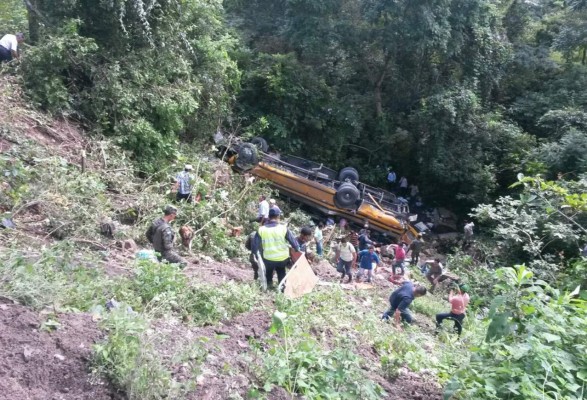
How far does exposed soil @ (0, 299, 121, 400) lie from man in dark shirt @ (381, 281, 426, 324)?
455 cm

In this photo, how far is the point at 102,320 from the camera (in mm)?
4551

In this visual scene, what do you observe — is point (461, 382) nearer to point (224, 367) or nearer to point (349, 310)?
point (224, 367)

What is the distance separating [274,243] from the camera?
274 inches

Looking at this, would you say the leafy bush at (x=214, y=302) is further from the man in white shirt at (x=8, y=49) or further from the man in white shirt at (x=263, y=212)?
the man in white shirt at (x=8, y=49)

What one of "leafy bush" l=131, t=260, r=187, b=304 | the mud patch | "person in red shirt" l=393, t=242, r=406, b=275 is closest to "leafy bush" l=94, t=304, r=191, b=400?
"leafy bush" l=131, t=260, r=187, b=304

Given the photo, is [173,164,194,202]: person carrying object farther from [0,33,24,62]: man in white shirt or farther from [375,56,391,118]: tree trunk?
[375,56,391,118]: tree trunk

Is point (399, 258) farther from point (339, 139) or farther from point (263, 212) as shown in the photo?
point (339, 139)

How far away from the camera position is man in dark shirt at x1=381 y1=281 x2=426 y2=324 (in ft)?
25.8

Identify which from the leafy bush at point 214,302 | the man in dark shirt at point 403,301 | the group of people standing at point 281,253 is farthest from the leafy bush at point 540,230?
the leafy bush at point 214,302

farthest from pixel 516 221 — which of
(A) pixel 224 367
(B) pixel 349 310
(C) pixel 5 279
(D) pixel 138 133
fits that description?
(C) pixel 5 279

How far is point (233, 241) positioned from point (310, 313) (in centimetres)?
397

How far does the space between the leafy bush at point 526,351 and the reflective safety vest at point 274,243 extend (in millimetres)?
2828

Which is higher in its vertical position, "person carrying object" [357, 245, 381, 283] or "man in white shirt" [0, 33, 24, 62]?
"man in white shirt" [0, 33, 24, 62]

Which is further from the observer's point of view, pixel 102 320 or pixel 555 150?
pixel 555 150
